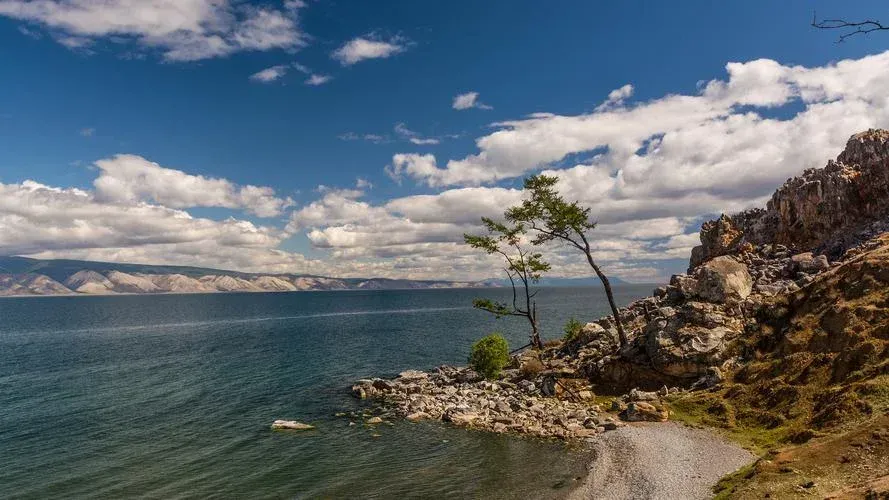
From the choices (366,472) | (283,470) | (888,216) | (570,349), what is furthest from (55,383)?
(888,216)

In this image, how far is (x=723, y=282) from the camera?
58844mm

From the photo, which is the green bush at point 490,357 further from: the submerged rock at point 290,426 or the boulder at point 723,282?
the boulder at point 723,282

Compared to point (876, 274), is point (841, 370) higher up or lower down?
lower down

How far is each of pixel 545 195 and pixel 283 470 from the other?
45.2 m

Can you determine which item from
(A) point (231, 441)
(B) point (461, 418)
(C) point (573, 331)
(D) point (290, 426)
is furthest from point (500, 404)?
(C) point (573, 331)

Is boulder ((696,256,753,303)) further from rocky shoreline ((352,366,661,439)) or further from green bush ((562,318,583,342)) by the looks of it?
rocky shoreline ((352,366,661,439))

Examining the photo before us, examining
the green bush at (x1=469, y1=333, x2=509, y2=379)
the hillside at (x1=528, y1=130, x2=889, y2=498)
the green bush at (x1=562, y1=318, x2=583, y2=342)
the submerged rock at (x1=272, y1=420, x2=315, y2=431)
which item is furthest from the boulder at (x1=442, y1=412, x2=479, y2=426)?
the green bush at (x1=562, y1=318, x2=583, y2=342)

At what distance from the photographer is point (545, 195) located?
65375mm

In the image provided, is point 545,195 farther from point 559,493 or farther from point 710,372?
point 559,493

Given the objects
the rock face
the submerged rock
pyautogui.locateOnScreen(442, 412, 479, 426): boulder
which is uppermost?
the rock face

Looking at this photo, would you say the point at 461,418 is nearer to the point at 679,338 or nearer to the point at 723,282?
the point at 679,338

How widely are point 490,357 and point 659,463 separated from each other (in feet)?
105

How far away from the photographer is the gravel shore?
Result: 30.3 metres

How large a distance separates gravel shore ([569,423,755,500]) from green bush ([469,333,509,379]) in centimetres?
2423
